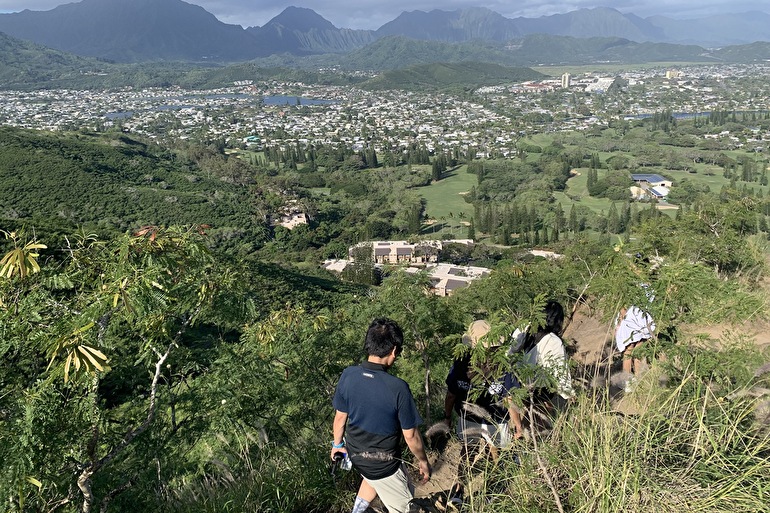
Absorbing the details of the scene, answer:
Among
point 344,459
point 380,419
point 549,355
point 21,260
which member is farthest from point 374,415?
point 21,260

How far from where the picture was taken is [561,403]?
2.53 metres

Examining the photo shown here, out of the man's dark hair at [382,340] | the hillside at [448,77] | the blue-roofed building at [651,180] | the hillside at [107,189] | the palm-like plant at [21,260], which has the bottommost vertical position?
the blue-roofed building at [651,180]

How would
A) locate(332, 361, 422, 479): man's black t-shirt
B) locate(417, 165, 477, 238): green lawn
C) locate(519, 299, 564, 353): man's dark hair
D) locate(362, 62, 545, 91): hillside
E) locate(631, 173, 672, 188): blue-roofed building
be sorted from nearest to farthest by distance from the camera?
locate(332, 361, 422, 479): man's black t-shirt < locate(519, 299, 564, 353): man's dark hair < locate(417, 165, 477, 238): green lawn < locate(631, 173, 672, 188): blue-roofed building < locate(362, 62, 545, 91): hillside

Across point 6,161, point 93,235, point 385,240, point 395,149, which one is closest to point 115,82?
point 395,149

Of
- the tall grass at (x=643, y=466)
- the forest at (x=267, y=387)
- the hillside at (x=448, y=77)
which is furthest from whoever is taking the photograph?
the hillside at (x=448, y=77)

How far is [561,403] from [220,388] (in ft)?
6.40

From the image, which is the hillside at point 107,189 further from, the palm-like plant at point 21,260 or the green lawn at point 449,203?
the palm-like plant at point 21,260

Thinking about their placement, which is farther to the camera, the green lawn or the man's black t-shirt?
the green lawn

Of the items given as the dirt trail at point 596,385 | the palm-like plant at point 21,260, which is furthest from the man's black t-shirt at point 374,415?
the palm-like plant at point 21,260

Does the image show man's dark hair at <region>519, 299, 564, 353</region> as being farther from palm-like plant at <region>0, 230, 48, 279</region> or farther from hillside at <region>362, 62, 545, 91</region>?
hillside at <region>362, 62, 545, 91</region>

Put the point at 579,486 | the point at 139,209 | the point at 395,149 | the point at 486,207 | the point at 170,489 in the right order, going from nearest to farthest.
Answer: the point at 579,486, the point at 170,489, the point at 139,209, the point at 486,207, the point at 395,149

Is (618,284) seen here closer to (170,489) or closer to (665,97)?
(170,489)

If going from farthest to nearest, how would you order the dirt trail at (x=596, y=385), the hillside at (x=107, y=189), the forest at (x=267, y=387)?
the hillside at (x=107, y=189) → the dirt trail at (x=596, y=385) → the forest at (x=267, y=387)

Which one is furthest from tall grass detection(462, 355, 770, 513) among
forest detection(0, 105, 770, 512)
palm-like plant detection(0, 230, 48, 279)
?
palm-like plant detection(0, 230, 48, 279)
